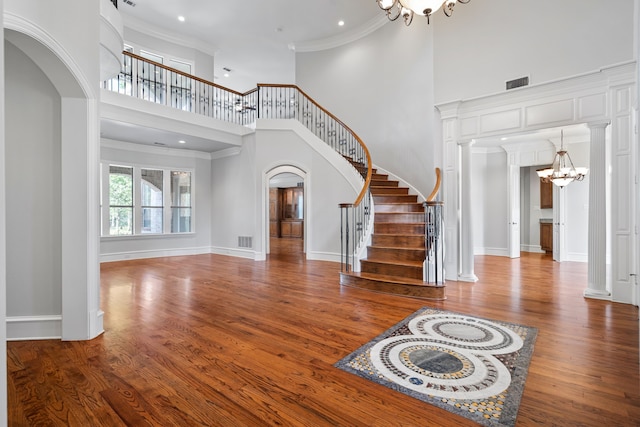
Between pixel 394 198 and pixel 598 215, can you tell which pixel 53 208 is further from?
pixel 598 215

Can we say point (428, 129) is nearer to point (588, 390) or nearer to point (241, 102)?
point (241, 102)

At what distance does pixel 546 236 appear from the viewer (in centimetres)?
891

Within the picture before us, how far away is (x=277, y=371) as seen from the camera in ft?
7.64

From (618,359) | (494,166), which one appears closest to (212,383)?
(618,359)

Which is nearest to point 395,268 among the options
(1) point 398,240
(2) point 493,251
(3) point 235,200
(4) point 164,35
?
(1) point 398,240

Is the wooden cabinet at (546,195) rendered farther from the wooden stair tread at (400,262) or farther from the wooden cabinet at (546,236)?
the wooden stair tread at (400,262)

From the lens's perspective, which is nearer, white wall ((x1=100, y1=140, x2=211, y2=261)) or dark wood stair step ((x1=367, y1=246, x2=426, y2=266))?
dark wood stair step ((x1=367, y1=246, x2=426, y2=266))

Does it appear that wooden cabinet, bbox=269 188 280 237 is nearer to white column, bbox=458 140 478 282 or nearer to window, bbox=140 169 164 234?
window, bbox=140 169 164 234

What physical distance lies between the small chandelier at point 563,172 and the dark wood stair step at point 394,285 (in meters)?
4.76

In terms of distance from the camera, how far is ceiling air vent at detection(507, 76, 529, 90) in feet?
15.7

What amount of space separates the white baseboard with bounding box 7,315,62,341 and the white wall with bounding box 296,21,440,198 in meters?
5.60

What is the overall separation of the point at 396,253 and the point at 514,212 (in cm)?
506

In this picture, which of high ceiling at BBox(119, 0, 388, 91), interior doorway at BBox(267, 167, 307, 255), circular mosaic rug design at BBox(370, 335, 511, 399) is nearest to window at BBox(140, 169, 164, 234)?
high ceiling at BBox(119, 0, 388, 91)

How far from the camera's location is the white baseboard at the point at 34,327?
111 inches
